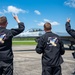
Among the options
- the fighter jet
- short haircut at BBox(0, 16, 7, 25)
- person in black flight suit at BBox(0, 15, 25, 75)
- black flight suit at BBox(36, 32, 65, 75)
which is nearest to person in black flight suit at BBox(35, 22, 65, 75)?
black flight suit at BBox(36, 32, 65, 75)

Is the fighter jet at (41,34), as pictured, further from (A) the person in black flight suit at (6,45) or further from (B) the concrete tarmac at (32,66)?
(A) the person in black flight suit at (6,45)

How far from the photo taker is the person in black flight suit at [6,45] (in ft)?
19.5

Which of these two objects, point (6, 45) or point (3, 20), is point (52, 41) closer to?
point (6, 45)

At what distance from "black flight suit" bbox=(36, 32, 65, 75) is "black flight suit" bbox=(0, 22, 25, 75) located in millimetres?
784

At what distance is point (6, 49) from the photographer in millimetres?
6039

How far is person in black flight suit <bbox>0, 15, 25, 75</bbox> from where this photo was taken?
595 centimetres

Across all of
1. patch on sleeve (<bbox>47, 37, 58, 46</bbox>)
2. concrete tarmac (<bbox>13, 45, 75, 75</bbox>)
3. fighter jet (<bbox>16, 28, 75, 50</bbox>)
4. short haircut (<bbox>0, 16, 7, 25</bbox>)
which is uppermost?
short haircut (<bbox>0, 16, 7, 25</bbox>)

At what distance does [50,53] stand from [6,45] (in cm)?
119

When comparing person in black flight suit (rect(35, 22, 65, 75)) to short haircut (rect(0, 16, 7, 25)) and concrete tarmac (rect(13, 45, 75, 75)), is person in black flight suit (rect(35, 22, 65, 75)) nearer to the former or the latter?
short haircut (rect(0, 16, 7, 25))

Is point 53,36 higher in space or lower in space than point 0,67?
higher

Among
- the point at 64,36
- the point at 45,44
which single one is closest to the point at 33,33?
the point at 64,36

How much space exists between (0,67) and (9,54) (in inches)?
15.7

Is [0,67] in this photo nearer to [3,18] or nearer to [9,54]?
[9,54]

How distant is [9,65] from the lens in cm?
594
